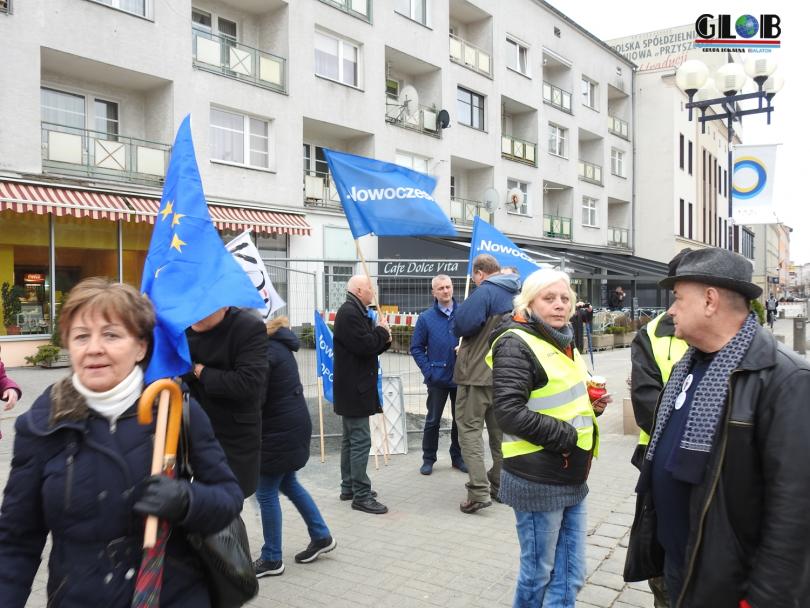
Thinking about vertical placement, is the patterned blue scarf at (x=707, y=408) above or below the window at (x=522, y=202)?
below

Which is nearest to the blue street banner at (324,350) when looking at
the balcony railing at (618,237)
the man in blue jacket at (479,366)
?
the man in blue jacket at (479,366)

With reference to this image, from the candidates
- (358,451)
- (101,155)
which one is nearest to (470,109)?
(101,155)

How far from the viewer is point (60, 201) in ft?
46.5

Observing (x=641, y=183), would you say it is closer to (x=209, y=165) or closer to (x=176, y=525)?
(x=209, y=165)

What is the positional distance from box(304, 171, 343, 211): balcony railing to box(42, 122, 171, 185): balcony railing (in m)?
4.65

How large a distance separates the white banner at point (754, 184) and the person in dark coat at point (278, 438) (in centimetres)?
745

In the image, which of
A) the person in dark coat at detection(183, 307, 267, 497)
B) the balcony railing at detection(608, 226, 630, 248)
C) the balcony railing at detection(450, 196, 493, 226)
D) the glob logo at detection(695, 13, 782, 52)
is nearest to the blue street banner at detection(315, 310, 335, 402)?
the person in dark coat at detection(183, 307, 267, 497)

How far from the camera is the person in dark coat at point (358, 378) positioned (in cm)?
559

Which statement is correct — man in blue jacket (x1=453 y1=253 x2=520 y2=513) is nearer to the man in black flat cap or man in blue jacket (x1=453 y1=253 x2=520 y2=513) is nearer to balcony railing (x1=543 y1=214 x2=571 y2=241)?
the man in black flat cap

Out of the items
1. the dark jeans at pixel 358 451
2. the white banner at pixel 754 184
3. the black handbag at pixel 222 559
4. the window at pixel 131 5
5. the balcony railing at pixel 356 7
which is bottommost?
the dark jeans at pixel 358 451

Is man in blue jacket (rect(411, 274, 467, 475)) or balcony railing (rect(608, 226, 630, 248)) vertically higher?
balcony railing (rect(608, 226, 630, 248))

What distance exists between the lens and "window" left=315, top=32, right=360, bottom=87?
66.1ft

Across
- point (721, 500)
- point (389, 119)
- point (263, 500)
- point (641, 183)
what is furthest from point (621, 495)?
point (641, 183)

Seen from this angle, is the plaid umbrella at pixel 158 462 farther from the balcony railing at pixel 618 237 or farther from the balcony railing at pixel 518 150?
the balcony railing at pixel 618 237
